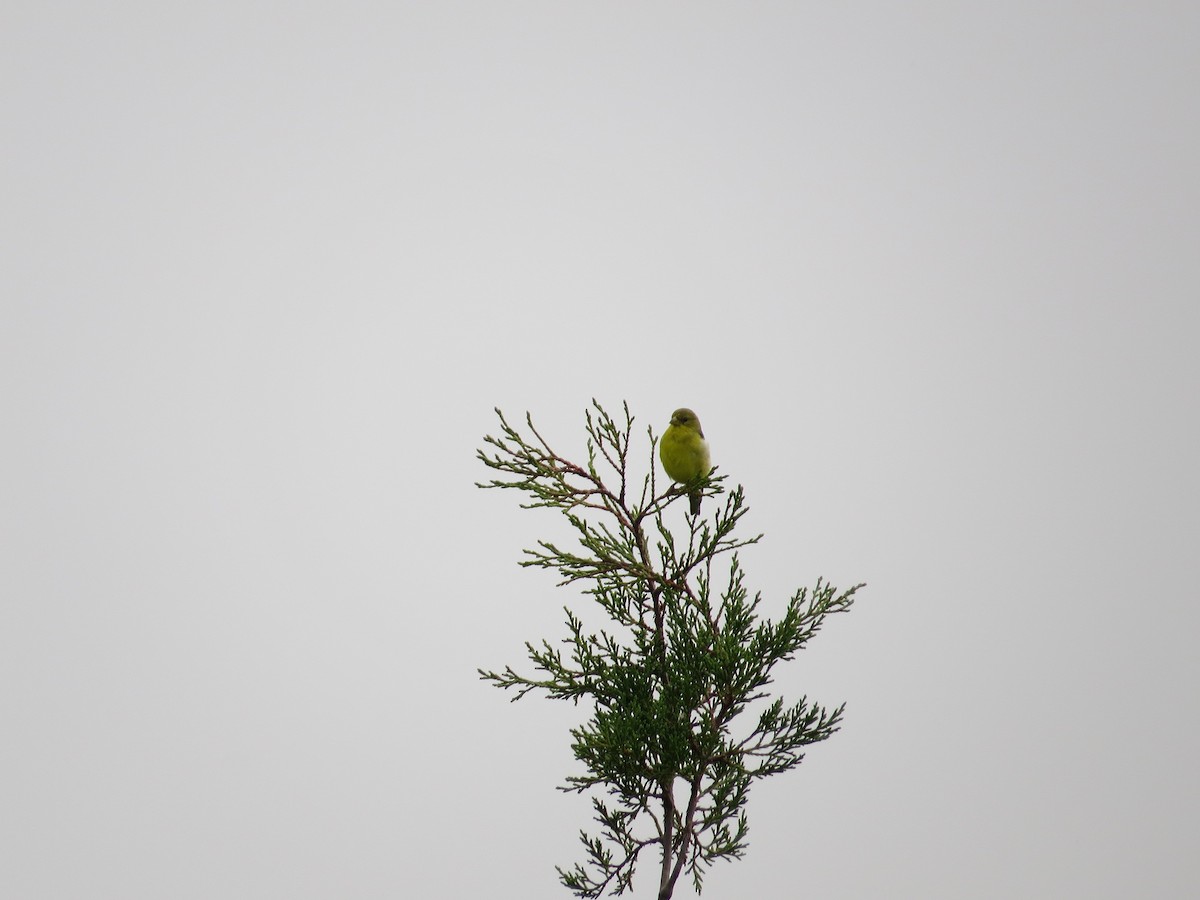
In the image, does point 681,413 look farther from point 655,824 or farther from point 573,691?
point 655,824

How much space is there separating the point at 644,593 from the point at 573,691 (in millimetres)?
760

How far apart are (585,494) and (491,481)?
561mm

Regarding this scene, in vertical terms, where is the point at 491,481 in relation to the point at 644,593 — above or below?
above

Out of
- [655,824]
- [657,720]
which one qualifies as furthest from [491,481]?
[655,824]

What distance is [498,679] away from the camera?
5.64 m

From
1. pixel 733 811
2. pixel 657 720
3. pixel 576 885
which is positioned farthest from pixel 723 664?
pixel 576 885

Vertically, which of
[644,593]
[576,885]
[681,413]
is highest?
[681,413]

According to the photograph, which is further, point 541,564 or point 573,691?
point 573,691

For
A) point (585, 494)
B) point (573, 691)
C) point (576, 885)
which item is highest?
point (585, 494)

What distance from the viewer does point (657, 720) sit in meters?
5.36

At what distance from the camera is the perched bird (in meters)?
5.85

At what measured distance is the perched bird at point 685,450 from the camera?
5.85m

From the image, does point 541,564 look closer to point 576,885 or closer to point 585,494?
point 585,494

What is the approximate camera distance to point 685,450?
5848 mm
